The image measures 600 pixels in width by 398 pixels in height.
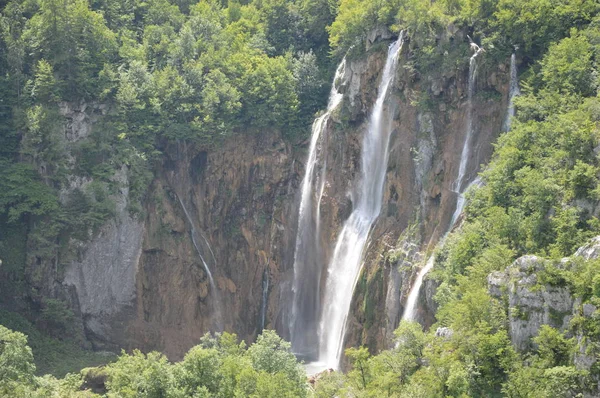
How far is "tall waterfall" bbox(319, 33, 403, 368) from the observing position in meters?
54.1

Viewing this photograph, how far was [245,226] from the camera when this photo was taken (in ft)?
207

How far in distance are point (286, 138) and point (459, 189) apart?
64.7 feet

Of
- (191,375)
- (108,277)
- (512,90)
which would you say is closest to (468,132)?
(512,90)

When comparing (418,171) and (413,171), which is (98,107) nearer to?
(413,171)

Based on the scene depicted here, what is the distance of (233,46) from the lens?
228ft

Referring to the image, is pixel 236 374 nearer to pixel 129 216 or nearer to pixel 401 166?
pixel 401 166

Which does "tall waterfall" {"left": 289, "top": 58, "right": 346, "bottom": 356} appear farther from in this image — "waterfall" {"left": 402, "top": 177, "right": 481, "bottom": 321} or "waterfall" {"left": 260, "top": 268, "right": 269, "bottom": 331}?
"waterfall" {"left": 402, "top": 177, "right": 481, "bottom": 321}

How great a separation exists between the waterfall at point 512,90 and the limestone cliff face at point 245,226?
3.09 metres

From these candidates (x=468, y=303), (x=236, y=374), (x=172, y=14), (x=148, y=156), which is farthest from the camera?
(x=172, y=14)

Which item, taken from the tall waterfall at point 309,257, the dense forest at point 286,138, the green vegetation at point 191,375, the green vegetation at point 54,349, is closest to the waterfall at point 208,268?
the dense forest at point 286,138

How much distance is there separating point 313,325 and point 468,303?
25108 mm

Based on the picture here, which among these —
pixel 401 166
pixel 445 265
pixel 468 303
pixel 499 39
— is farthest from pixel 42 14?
pixel 468 303

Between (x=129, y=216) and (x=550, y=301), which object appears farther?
(x=129, y=216)

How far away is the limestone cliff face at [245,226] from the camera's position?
51.4 metres
